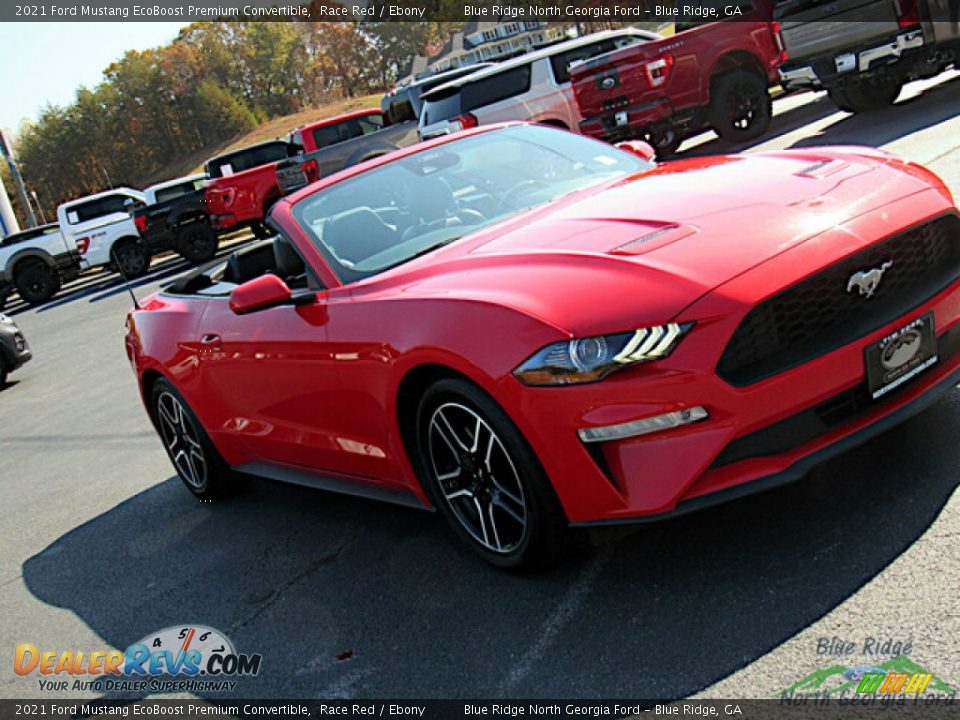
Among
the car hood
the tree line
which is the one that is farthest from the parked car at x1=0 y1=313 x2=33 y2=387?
the tree line

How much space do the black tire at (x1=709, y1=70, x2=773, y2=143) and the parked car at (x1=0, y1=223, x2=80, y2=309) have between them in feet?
56.1

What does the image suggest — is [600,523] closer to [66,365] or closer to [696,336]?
[696,336]

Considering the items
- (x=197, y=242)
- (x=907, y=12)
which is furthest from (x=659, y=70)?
(x=197, y=242)

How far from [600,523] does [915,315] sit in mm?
1264

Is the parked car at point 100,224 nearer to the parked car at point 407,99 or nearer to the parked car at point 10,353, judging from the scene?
the parked car at point 407,99

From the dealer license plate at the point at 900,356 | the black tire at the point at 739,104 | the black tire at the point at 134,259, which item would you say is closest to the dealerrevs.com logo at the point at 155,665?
the dealer license plate at the point at 900,356

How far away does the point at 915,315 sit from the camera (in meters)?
3.69

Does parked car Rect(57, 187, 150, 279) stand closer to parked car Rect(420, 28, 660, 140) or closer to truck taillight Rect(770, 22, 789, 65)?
parked car Rect(420, 28, 660, 140)

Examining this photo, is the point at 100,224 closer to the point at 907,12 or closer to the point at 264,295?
the point at 907,12

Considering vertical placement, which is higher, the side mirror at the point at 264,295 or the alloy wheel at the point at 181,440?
the side mirror at the point at 264,295

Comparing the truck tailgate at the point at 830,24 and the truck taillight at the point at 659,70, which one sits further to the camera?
the truck taillight at the point at 659,70

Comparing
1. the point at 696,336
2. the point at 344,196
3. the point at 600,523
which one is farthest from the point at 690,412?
the point at 344,196

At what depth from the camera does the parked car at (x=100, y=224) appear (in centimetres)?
2592

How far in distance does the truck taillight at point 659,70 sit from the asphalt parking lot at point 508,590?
10223mm
